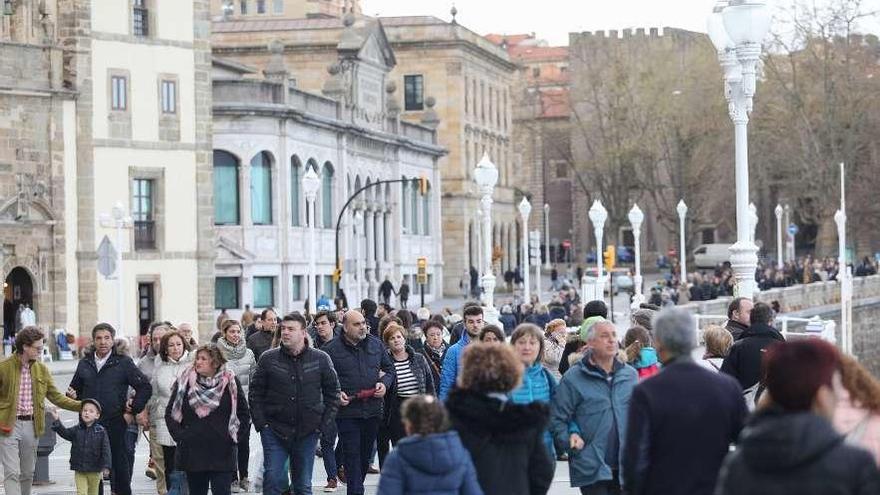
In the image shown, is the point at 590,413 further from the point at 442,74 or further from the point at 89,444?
the point at 442,74

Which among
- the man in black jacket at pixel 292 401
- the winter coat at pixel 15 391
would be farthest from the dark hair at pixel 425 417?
the winter coat at pixel 15 391

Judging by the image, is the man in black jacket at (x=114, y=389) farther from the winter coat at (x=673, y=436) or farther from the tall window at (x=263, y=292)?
the tall window at (x=263, y=292)

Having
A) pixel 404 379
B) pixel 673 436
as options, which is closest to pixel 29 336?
pixel 404 379

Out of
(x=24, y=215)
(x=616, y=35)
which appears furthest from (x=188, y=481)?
(x=616, y=35)

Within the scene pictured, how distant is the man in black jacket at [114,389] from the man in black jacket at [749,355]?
518 cm

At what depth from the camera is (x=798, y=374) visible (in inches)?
343

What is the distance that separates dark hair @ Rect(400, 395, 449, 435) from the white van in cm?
10116

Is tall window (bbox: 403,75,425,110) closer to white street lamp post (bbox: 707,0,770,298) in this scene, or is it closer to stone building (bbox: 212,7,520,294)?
stone building (bbox: 212,7,520,294)

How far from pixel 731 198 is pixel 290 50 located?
84.5 feet

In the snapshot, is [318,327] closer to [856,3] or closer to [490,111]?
[856,3]

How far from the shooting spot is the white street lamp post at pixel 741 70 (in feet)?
82.2

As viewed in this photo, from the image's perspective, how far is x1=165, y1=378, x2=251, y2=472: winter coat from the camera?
16.0 meters

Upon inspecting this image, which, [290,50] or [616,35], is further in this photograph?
[616,35]

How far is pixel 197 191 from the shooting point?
57.6m
